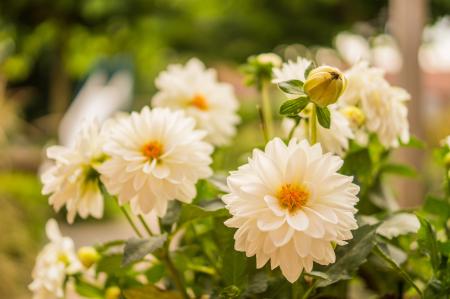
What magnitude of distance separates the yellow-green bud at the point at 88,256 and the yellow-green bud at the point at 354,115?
7.8 inches

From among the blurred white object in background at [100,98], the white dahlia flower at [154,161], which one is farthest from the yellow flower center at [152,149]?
the blurred white object in background at [100,98]

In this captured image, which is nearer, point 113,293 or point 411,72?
point 113,293

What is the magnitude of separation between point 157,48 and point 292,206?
2981 mm

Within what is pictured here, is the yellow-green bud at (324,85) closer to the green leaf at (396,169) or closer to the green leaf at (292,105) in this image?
the green leaf at (292,105)

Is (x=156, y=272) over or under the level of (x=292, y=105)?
under

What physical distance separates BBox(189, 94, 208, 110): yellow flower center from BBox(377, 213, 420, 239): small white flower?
0.18m

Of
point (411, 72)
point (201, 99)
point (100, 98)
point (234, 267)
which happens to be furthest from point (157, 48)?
point (234, 267)

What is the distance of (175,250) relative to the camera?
1.27 feet

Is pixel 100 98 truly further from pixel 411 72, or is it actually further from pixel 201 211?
pixel 201 211

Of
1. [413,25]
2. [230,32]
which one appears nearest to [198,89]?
[413,25]

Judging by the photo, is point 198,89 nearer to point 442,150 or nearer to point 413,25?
point 442,150

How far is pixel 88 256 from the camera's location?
402 millimetres

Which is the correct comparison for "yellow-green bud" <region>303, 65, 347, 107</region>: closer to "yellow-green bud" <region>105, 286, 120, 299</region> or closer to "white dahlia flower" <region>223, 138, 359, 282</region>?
"white dahlia flower" <region>223, 138, 359, 282</region>

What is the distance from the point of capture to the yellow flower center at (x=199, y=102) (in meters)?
0.47
